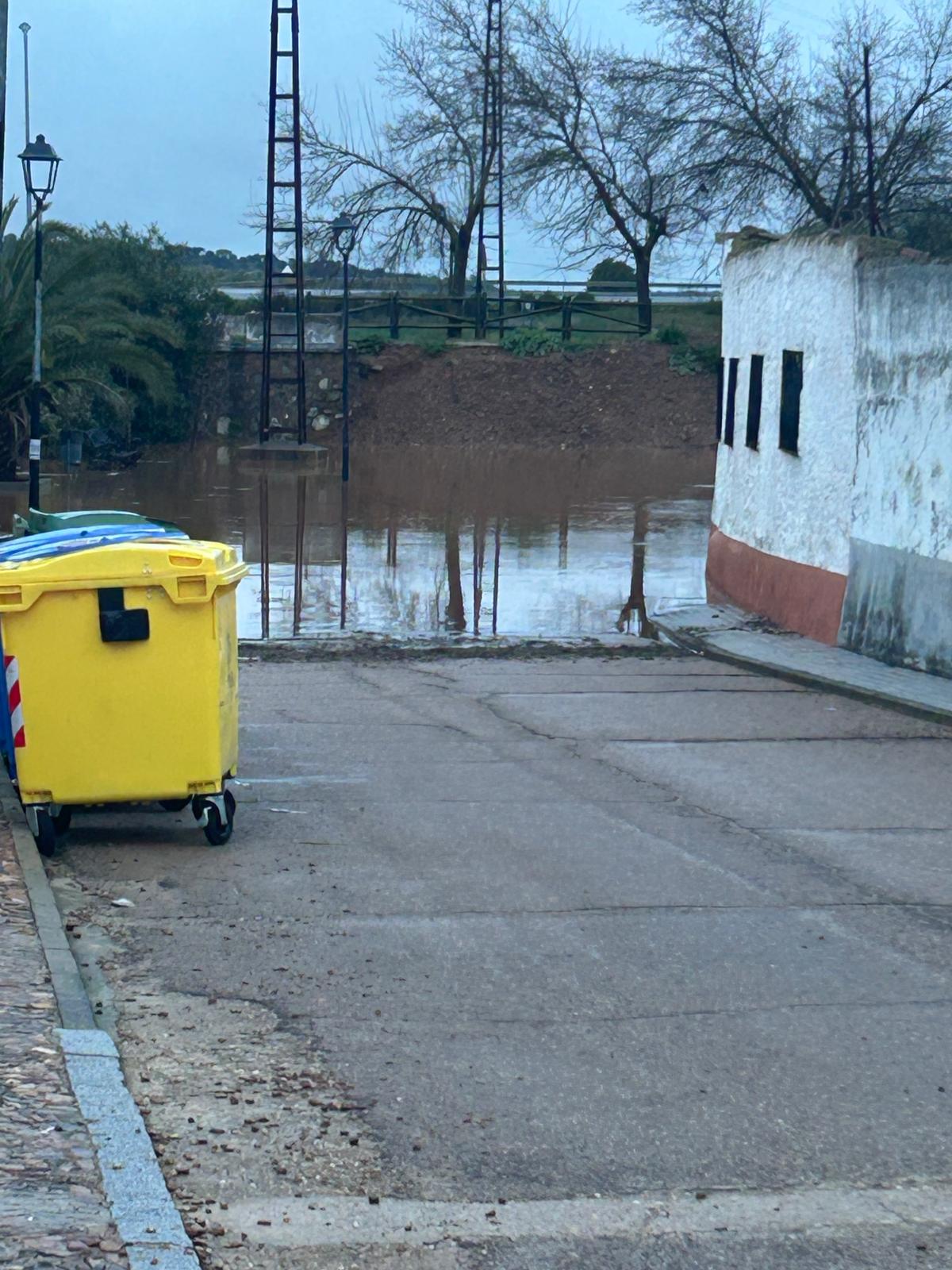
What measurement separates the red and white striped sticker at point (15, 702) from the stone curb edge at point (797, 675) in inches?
266

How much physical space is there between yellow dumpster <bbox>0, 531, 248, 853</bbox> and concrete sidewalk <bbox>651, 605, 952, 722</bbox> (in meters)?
6.07

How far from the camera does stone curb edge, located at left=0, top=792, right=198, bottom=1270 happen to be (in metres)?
3.89

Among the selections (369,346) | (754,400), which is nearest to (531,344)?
(369,346)

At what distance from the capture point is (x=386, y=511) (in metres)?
28.2

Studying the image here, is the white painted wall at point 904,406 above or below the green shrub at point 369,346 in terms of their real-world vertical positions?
below

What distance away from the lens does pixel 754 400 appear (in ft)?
59.3

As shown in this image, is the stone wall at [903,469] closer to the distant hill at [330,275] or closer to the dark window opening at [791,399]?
the dark window opening at [791,399]

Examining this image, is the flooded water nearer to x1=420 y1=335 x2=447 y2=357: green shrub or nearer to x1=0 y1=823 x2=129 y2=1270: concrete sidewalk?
x1=420 y1=335 x2=447 y2=357: green shrub

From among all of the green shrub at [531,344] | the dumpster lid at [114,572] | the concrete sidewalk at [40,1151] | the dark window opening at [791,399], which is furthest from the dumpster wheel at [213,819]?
the green shrub at [531,344]

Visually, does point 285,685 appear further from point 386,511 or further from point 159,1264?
point 386,511

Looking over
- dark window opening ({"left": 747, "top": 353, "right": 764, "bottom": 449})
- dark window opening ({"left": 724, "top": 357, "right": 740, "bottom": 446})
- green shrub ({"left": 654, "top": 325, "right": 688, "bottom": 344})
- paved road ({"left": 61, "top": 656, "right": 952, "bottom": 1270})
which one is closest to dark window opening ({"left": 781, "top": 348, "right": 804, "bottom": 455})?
dark window opening ({"left": 747, "top": 353, "right": 764, "bottom": 449})

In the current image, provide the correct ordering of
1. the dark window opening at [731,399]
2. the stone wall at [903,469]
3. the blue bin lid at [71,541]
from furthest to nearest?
the dark window opening at [731,399], the stone wall at [903,469], the blue bin lid at [71,541]

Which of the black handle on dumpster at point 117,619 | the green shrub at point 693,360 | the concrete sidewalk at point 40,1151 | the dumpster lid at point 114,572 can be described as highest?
the green shrub at point 693,360

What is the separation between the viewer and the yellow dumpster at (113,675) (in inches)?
301
